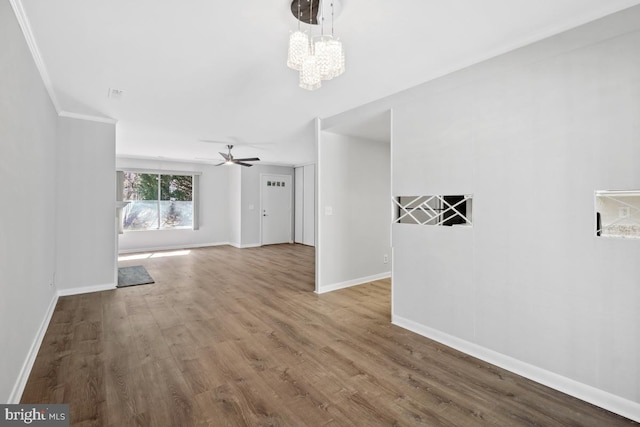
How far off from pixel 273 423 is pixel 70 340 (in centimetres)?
229

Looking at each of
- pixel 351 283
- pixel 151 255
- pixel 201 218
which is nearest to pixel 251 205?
pixel 201 218

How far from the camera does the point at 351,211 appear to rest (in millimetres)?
4523

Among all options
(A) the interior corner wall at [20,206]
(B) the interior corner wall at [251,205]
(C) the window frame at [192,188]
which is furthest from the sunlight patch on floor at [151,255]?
(A) the interior corner wall at [20,206]

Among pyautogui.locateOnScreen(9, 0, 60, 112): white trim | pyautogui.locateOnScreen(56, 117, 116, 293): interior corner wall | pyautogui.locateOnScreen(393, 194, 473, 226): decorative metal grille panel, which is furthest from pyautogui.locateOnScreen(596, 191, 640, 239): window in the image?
pyautogui.locateOnScreen(56, 117, 116, 293): interior corner wall

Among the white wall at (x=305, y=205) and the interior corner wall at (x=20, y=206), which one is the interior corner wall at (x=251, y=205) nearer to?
the white wall at (x=305, y=205)

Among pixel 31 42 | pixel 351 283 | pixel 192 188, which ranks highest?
pixel 31 42

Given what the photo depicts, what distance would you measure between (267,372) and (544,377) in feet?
6.52

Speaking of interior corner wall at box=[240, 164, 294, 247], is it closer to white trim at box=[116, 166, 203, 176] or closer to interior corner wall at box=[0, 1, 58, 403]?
white trim at box=[116, 166, 203, 176]

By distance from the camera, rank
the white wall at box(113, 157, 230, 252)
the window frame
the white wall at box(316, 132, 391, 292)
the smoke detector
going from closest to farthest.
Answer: the smoke detector → the white wall at box(316, 132, 391, 292) → the window frame → the white wall at box(113, 157, 230, 252)

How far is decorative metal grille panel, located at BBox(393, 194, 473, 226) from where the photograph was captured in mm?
2625

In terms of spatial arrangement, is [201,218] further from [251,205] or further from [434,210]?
[434,210]

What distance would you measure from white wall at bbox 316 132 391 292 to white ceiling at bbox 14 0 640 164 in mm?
648

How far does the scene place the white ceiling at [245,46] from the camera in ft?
6.06

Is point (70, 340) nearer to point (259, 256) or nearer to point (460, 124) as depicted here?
point (460, 124)
